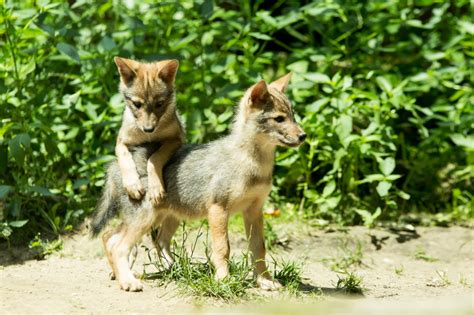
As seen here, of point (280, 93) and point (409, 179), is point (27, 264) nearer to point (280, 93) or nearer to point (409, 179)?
point (280, 93)

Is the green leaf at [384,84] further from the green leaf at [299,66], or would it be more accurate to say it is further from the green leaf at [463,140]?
the green leaf at [463,140]

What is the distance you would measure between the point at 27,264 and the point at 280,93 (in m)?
3.15

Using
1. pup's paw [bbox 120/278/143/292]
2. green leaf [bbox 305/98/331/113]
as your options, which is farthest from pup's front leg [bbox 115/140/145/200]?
green leaf [bbox 305/98/331/113]

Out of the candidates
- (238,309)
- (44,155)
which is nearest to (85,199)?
(44,155)

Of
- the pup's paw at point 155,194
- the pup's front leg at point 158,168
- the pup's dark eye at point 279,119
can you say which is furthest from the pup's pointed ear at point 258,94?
the pup's paw at point 155,194

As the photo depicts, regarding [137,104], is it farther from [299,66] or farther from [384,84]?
[384,84]

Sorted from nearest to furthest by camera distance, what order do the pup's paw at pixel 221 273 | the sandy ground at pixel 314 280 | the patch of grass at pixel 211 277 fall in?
1. the sandy ground at pixel 314 280
2. the patch of grass at pixel 211 277
3. the pup's paw at pixel 221 273

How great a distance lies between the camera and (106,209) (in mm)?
7473

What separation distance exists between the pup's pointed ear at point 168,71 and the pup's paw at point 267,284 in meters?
A: 2.15

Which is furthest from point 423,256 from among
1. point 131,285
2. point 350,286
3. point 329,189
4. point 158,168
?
point 131,285

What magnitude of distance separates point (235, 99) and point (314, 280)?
2.95 meters

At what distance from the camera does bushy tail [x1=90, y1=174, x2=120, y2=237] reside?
24.3ft

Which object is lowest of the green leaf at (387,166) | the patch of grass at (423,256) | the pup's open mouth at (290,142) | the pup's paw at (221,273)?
the patch of grass at (423,256)

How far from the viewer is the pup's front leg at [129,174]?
709cm
